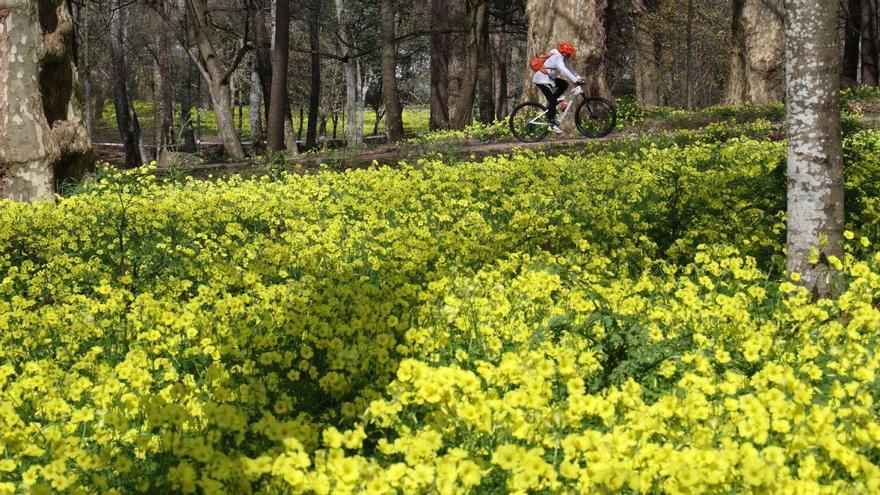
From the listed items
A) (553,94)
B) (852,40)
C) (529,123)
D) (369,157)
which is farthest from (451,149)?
(852,40)

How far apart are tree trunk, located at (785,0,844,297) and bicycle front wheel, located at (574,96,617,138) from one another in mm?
8326

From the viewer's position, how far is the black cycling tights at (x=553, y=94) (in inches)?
521

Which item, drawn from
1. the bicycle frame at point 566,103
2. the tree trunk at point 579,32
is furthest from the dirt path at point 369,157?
the tree trunk at point 579,32

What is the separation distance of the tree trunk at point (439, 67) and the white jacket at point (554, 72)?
26.4ft

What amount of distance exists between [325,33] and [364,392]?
126ft

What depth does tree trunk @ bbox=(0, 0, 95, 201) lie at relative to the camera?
9117 millimetres

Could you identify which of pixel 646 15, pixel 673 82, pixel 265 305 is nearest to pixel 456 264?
pixel 265 305

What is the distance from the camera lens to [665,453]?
2.55m

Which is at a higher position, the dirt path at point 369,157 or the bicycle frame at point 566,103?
the bicycle frame at point 566,103

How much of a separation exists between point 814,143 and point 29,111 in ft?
27.7

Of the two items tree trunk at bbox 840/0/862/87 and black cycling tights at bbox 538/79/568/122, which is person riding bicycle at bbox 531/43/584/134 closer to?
black cycling tights at bbox 538/79/568/122

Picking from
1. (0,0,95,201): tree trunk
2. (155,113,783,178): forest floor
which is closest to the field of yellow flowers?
(0,0,95,201): tree trunk

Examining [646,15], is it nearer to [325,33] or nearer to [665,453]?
[325,33]

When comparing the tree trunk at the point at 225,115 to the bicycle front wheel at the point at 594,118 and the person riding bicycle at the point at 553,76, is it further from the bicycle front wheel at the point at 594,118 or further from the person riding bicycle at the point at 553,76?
the bicycle front wheel at the point at 594,118
